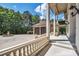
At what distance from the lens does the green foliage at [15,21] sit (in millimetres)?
3916

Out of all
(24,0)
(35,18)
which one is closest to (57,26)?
(35,18)

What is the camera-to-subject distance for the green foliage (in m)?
3.92

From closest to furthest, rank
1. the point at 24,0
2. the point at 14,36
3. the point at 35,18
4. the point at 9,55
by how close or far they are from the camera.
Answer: the point at 9,55
the point at 24,0
the point at 14,36
the point at 35,18

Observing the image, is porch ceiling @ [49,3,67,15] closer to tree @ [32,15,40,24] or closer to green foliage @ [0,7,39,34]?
tree @ [32,15,40,24]

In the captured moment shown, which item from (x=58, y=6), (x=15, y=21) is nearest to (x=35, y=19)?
(x=15, y=21)

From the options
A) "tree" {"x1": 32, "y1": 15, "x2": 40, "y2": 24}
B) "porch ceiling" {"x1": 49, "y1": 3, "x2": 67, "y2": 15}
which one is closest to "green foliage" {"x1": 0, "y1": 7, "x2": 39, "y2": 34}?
"tree" {"x1": 32, "y1": 15, "x2": 40, "y2": 24}

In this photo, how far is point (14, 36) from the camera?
13.3ft

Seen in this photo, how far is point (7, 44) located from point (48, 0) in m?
1.20

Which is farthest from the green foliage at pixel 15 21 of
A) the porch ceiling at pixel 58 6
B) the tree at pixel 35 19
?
the porch ceiling at pixel 58 6

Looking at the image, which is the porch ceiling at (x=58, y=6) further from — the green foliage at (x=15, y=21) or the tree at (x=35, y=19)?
the green foliage at (x=15, y=21)

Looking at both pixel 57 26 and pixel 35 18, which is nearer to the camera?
pixel 35 18

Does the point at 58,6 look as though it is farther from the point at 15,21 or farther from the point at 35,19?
the point at 15,21

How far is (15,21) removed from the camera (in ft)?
13.1

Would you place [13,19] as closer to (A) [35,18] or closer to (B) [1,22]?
(B) [1,22]
